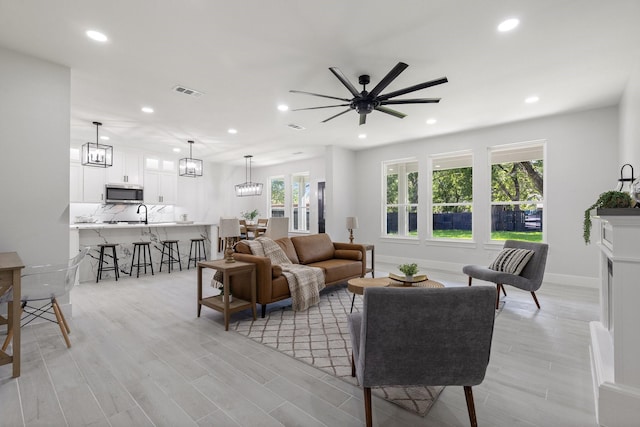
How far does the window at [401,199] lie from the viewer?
7.20 m

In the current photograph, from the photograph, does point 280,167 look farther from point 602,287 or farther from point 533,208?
point 602,287

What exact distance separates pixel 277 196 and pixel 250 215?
43.9 inches

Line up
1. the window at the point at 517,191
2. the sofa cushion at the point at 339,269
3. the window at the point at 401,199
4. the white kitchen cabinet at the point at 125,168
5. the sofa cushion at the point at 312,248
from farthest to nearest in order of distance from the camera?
the white kitchen cabinet at the point at 125,168, the window at the point at 401,199, the window at the point at 517,191, the sofa cushion at the point at 312,248, the sofa cushion at the point at 339,269

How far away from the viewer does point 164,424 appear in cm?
175

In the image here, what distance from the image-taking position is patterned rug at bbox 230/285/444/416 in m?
2.03

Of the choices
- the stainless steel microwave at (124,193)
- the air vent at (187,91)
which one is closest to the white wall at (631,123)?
the air vent at (187,91)

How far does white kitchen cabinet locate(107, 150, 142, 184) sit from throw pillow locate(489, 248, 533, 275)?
8113 millimetres

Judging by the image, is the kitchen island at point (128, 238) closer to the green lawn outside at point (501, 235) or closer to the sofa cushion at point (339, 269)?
the sofa cushion at point (339, 269)

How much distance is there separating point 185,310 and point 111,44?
2.97m

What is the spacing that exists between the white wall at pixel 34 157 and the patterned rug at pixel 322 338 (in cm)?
225

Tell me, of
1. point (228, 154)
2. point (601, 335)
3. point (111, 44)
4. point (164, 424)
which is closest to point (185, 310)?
point (164, 424)

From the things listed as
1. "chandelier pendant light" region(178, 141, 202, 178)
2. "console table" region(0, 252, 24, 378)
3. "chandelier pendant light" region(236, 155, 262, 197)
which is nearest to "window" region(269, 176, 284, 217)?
"chandelier pendant light" region(236, 155, 262, 197)

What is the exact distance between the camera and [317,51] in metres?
3.11

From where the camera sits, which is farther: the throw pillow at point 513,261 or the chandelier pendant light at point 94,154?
the chandelier pendant light at point 94,154
